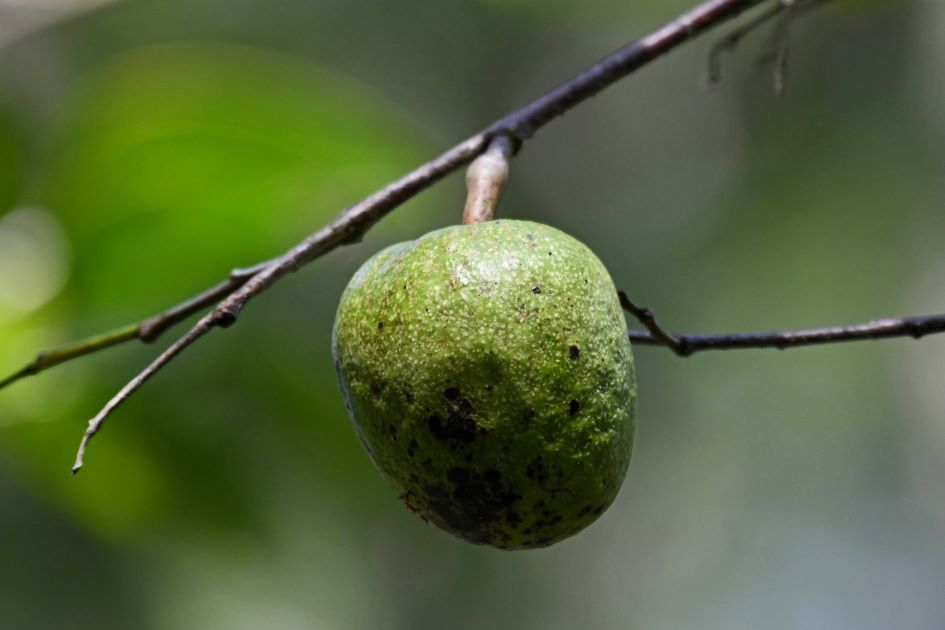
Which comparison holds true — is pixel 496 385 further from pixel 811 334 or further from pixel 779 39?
pixel 779 39

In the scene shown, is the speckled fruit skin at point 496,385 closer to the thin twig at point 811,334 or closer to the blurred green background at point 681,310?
the thin twig at point 811,334

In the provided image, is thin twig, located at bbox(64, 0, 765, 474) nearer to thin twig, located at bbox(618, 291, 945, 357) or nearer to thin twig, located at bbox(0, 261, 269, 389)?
thin twig, located at bbox(0, 261, 269, 389)

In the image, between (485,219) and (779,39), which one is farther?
(779,39)

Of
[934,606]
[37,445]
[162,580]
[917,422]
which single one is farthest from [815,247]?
[37,445]

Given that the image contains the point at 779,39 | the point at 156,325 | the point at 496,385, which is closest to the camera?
the point at 496,385

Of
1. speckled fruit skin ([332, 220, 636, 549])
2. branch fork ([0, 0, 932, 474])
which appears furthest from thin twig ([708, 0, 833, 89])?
speckled fruit skin ([332, 220, 636, 549])

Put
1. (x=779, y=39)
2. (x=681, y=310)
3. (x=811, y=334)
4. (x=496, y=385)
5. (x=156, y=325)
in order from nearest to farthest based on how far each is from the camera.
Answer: (x=496, y=385)
(x=811, y=334)
(x=156, y=325)
(x=779, y=39)
(x=681, y=310)

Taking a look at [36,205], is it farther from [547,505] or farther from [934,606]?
[934,606]

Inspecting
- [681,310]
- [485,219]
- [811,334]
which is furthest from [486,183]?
[681,310]
